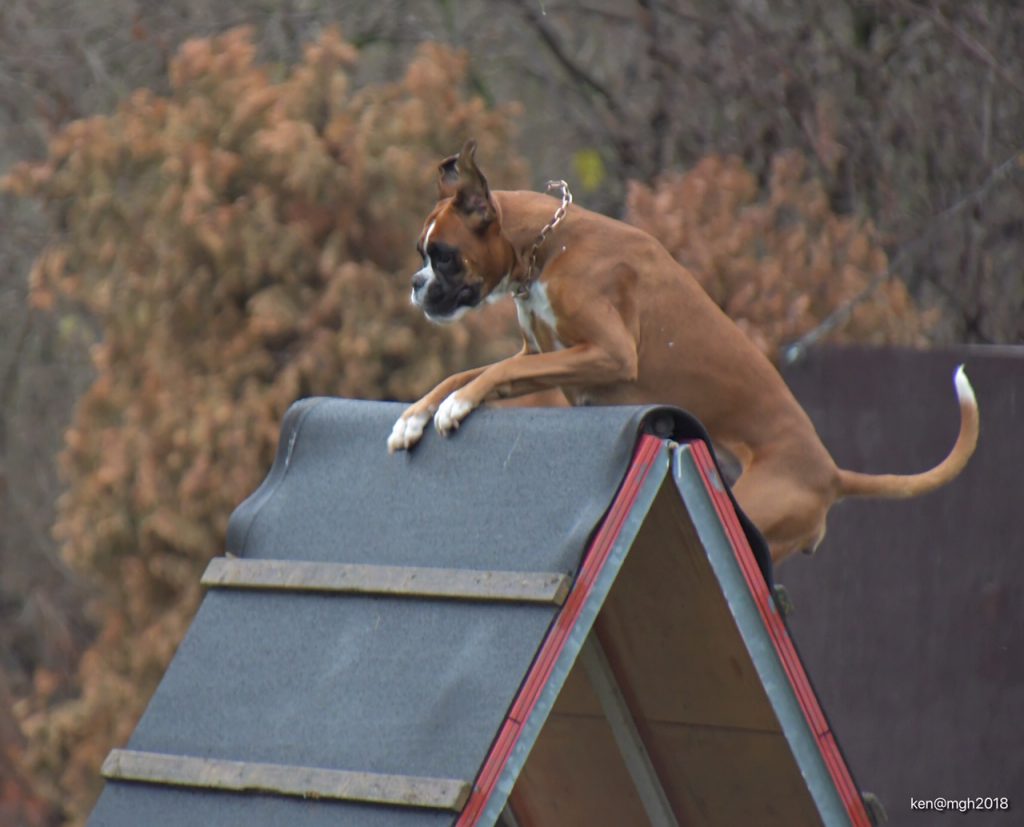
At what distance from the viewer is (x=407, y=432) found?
3.70 metres

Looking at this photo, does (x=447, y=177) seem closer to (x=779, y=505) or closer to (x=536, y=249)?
(x=536, y=249)

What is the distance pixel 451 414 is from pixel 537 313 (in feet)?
1.84

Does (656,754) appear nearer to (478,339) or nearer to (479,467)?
(479,467)

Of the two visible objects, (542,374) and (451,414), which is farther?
(542,374)

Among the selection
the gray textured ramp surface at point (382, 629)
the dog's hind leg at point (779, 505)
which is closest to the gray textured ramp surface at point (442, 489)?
the gray textured ramp surface at point (382, 629)

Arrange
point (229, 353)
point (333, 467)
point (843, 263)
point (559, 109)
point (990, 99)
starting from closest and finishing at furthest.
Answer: point (333, 467) → point (229, 353) → point (843, 263) → point (990, 99) → point (559, 109)

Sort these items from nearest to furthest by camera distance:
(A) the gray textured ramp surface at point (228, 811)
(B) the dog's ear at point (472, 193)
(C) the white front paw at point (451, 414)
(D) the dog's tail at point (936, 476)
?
1. (A) the gray textured ramp surface at point (228, 811)
2. (C) the white front paw at point (451, 414)
3. (B) the dog's ear at point (472, 193)
4. (D) the dog's tail at point (936, 476)

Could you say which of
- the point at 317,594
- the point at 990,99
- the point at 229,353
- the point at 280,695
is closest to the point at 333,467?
the point at 317,594

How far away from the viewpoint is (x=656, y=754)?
157 inches

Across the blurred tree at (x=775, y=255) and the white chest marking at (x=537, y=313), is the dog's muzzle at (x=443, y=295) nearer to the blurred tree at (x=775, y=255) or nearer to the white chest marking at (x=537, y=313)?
the white chest marking at (x=537, y=313)

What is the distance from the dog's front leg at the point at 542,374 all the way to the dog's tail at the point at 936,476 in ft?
2.37

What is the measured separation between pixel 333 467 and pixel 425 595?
0.55m

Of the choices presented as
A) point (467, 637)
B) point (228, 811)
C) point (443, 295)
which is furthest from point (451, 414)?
point (228, 811)

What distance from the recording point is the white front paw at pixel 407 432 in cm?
369
